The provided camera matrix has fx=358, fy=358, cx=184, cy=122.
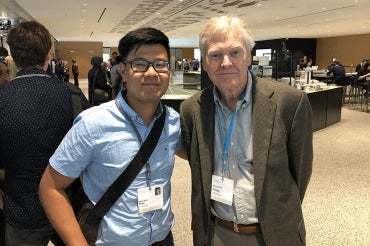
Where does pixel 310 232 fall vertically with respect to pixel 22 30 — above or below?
below

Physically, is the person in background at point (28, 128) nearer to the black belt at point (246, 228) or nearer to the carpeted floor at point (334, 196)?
the black belt at point (246, 228)

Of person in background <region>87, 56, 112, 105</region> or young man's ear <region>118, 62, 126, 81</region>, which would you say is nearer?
young man's ear <region>118, 62, 126, 81</region>

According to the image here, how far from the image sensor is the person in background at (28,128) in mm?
1511

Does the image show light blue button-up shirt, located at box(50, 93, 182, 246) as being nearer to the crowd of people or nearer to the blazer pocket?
the crowd of people

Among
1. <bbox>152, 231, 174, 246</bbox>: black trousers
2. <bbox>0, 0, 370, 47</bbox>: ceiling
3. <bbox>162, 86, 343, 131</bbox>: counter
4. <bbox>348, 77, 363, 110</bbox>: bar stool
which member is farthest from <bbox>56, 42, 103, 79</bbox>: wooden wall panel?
<bbox>152, 231, 174, 246</bbox>: black trousers

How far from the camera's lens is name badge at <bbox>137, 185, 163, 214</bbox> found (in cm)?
126

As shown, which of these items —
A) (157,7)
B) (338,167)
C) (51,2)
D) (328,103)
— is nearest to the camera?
(338,167)

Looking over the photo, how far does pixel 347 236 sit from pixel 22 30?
10.3 ft

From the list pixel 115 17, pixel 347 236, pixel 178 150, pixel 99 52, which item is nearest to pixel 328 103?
pixel 347 236

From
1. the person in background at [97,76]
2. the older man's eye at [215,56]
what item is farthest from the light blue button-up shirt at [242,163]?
the person in background at [97,76]

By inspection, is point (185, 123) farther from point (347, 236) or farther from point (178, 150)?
point (347, 236)

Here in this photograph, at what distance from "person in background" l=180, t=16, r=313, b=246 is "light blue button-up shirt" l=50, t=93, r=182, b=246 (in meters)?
0.24

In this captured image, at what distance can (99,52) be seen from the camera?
1471 inches

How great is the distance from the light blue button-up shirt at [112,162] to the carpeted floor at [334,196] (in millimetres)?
1987
